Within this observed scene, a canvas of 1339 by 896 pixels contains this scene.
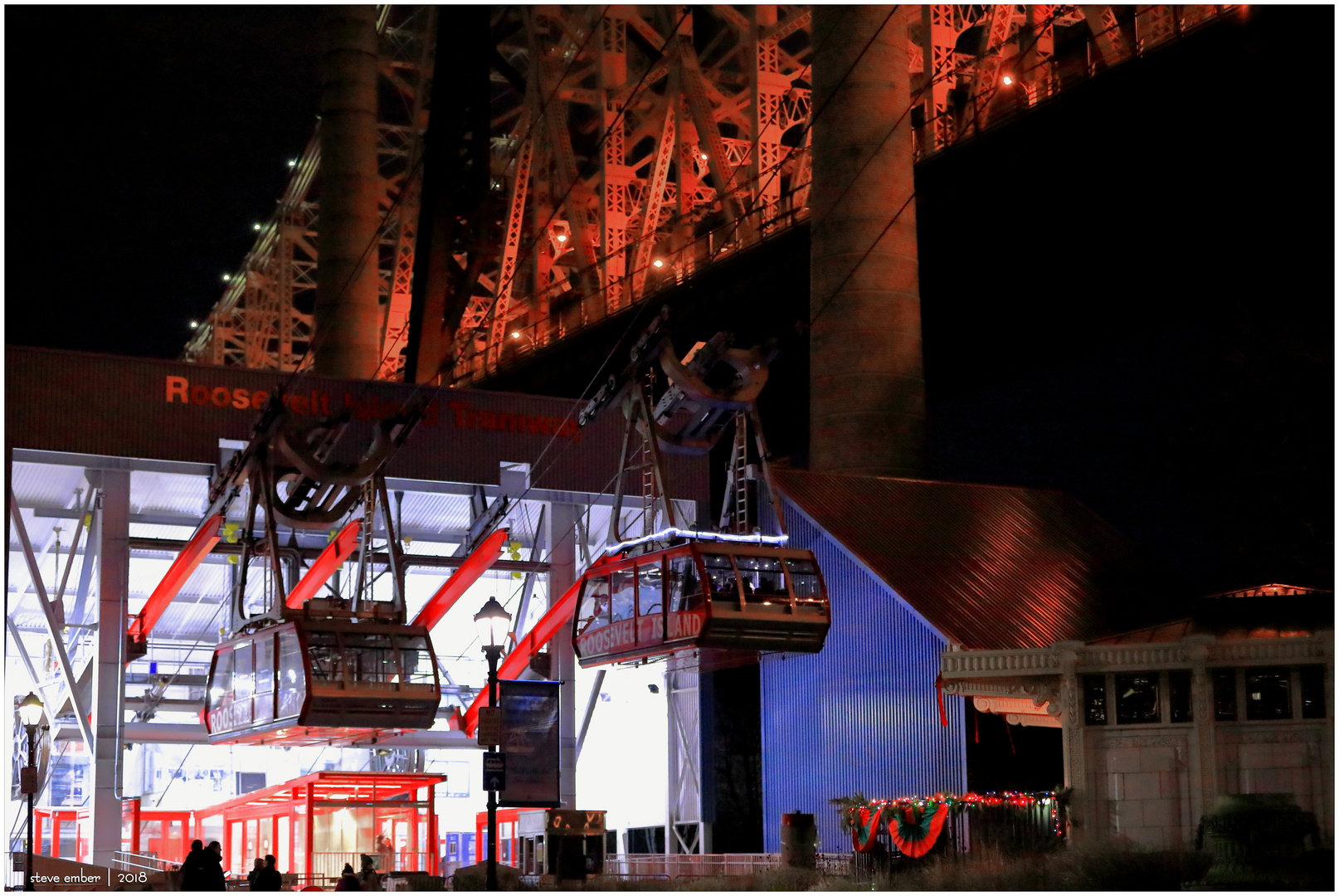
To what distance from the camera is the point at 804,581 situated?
29.5 m

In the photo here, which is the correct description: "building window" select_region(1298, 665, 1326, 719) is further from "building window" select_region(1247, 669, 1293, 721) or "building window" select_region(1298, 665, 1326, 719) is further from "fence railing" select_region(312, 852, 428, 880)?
"fence railing" select_region(312, 852, 428, 880)

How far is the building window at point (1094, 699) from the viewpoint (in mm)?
27547

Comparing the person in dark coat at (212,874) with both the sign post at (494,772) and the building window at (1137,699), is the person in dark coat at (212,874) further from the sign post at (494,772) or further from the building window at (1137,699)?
the building window at (1137,699)

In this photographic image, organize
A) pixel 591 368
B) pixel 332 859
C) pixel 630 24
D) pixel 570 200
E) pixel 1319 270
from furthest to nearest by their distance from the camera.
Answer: pixel 630 24
pixel 570 200
pixel 591 368
pixel 1319 270
pixel 332 859

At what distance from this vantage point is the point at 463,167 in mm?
60438

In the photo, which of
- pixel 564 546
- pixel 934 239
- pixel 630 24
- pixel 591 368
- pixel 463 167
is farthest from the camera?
pixel 630 24

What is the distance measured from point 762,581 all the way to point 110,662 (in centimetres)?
1628

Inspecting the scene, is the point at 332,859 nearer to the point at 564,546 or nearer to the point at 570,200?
the point at 564,546

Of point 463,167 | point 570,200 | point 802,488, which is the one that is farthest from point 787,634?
point 570,200

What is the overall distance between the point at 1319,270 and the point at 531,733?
27.0 m

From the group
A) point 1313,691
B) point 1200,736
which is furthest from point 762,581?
point 1313,691

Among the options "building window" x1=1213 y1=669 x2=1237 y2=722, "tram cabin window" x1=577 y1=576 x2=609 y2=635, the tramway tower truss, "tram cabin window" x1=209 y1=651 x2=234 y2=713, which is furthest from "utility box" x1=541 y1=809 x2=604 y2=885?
the tramway tower truss

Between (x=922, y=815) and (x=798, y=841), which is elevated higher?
(x=922, y=815)

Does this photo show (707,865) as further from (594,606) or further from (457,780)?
(457,780)
